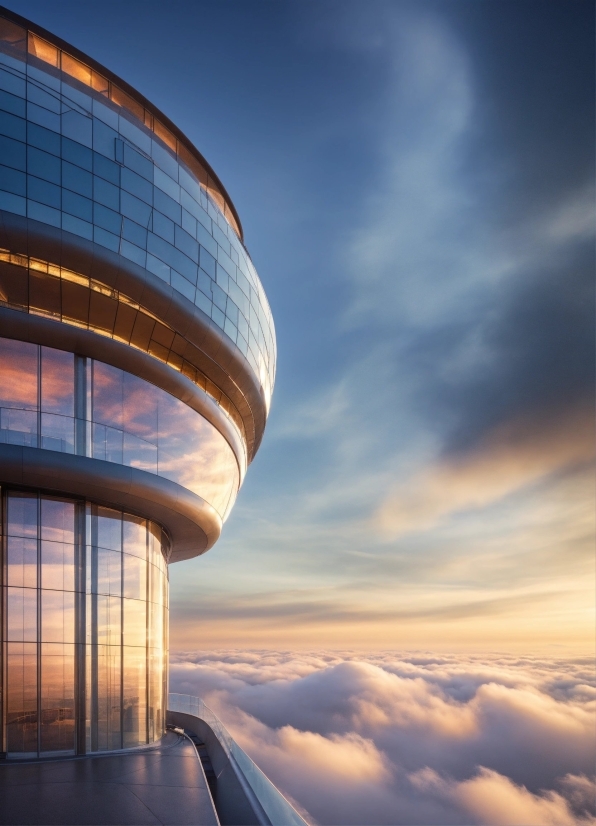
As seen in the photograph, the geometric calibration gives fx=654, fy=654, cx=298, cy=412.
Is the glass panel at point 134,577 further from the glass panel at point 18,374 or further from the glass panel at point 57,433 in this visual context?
the glass panel at point 18,374

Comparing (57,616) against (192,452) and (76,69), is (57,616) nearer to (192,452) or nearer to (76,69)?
(192,452)

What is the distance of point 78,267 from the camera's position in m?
21.8

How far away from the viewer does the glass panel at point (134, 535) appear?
2383 cm

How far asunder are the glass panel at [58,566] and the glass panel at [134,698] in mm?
3675

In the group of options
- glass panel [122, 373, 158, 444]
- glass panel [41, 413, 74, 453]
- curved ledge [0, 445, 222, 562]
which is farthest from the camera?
glass panel [122, 373, 158, 444]

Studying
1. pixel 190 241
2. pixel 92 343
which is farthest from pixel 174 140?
pixel 92 343

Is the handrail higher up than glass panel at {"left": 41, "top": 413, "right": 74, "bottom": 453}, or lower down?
lower down

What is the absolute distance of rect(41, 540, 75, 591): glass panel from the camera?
20547mm

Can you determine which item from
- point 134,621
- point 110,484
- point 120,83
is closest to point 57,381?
point 110,484

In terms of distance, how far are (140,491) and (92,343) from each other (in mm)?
5324

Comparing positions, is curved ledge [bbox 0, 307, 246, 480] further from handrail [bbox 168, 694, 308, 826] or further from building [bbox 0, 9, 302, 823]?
handrail [bbox 168, 694, 308, 826]

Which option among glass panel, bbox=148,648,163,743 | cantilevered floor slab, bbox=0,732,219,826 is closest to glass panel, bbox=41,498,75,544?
glass panel, bbox=148,648,163,743

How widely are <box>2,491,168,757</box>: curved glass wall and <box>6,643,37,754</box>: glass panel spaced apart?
28 mm

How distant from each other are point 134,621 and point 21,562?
534 centimetres
